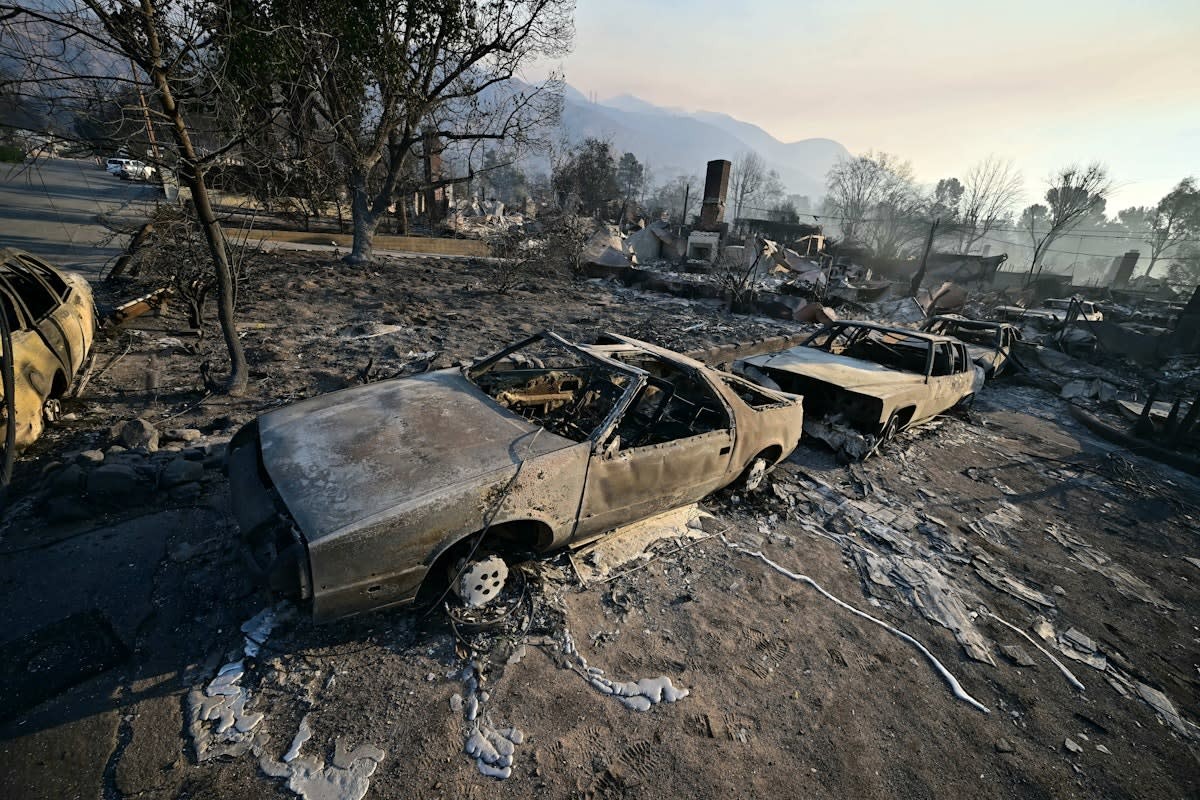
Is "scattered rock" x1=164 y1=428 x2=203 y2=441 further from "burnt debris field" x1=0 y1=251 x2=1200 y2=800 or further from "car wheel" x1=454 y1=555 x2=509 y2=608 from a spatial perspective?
"car wheel" x1=454 y1=555 x2=509 y2=608

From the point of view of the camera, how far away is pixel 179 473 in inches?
142

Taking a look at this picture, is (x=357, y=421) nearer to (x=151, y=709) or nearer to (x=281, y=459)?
(x=281, y=459)

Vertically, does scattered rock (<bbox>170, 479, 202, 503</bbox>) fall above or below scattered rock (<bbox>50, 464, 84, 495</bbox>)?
below

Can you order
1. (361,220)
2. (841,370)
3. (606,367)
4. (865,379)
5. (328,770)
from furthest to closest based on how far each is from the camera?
(361,220) < (841,370) < (865,379) < (606,367) < (328,770)

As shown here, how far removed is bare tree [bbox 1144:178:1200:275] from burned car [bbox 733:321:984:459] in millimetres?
58601

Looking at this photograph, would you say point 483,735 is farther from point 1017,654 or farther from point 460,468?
point 1017,654

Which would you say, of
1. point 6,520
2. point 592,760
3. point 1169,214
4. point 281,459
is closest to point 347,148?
point 6,520

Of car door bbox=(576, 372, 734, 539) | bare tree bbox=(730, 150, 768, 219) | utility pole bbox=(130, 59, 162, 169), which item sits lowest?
car door bbox=(576, 372, 734, 539)

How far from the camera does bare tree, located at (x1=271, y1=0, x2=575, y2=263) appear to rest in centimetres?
1096

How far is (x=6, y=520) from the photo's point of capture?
10.3 feet

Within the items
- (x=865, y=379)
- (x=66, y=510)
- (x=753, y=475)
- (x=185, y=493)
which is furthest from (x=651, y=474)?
(x=66, y=510)

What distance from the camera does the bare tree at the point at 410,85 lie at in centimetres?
1096

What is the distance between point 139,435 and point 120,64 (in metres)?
3.21

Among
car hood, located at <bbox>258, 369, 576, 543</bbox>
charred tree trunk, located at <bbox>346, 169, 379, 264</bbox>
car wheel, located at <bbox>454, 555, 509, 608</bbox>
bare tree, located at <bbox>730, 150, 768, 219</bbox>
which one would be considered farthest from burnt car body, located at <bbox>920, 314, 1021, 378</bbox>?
bare tree, located at <bbox>730, 150, 768, 219</bbox>
